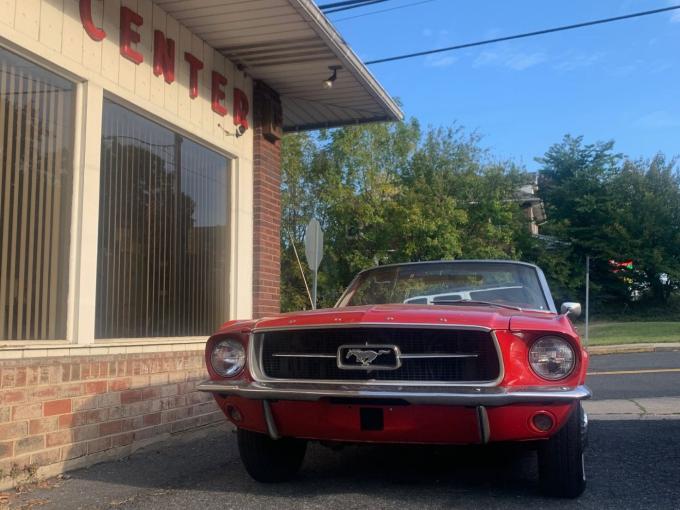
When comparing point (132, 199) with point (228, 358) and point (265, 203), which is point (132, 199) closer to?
point (265, 203)

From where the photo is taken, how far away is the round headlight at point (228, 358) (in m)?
4.02

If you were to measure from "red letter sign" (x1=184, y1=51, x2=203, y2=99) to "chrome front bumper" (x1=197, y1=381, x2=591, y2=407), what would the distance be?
4.07m

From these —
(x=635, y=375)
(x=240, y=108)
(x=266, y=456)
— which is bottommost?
(x=635, y=375)

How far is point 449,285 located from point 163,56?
3.52 m

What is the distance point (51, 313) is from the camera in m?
5.07

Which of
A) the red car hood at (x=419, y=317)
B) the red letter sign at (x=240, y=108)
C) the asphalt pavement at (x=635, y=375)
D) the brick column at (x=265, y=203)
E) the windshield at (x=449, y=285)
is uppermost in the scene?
the red letter sign at (x=240, y=108)

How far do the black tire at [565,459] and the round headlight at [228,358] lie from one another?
1.75 metres

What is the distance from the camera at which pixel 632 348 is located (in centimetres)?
1582

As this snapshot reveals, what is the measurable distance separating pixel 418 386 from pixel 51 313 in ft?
9.79

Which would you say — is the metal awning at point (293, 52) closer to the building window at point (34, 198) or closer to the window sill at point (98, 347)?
the building window at point (34, 198)

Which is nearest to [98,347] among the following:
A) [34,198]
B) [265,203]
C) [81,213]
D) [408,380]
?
[81,213]

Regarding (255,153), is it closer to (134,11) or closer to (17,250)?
(134,11)

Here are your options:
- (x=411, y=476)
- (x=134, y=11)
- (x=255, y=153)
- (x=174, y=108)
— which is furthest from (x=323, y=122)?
(x=411, y=476)

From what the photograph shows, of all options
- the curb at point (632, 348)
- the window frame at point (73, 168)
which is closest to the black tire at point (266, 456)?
the window frame at point (73, 168)
